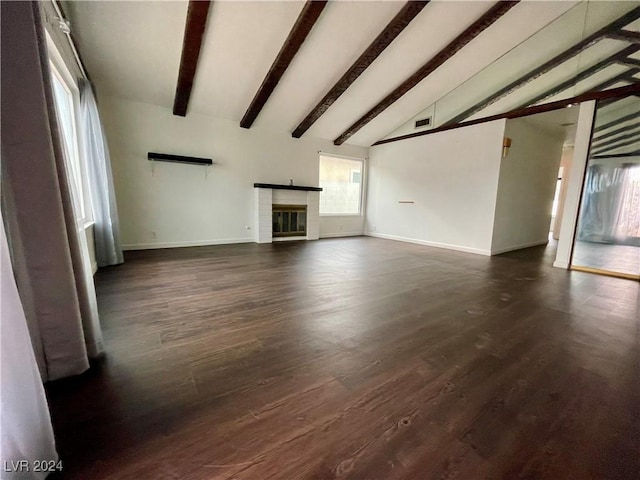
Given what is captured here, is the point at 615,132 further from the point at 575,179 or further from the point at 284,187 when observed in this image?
the point at 284,187

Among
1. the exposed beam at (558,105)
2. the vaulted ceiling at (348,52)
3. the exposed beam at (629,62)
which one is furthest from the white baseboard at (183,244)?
the exposed beam at (629,62)

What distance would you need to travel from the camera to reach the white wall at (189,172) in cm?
453

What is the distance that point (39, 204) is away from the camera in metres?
1.21

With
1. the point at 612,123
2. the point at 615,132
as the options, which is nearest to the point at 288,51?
the point at 612,123

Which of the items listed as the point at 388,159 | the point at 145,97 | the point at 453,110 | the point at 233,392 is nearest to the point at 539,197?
the point at 453,110

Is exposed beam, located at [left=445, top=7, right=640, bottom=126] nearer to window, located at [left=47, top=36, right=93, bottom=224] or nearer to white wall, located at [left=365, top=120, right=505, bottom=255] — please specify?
white wall, located at [left=365, top=120, right=505, bottom=255]

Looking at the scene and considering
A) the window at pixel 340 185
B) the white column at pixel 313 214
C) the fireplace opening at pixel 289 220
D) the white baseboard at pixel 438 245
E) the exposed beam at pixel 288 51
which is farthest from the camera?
the window at pixel 340 185

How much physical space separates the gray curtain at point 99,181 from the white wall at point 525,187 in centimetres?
641

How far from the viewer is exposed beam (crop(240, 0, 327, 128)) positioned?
3.02m

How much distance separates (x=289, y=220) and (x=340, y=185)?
74.0 inches

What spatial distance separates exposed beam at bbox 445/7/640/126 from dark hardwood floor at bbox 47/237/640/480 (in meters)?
3.59

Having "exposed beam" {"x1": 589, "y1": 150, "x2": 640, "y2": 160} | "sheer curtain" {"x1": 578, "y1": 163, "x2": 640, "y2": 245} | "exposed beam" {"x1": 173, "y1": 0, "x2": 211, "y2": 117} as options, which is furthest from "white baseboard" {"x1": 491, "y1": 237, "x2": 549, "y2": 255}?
"exposed beam" {"x1": 173, "y1": 0, "x2": 211, "y2": 117}

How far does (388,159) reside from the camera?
22.0 ft

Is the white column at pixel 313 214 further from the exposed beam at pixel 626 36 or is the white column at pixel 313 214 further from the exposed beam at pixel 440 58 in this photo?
the exposed beam at pixel 626 36
